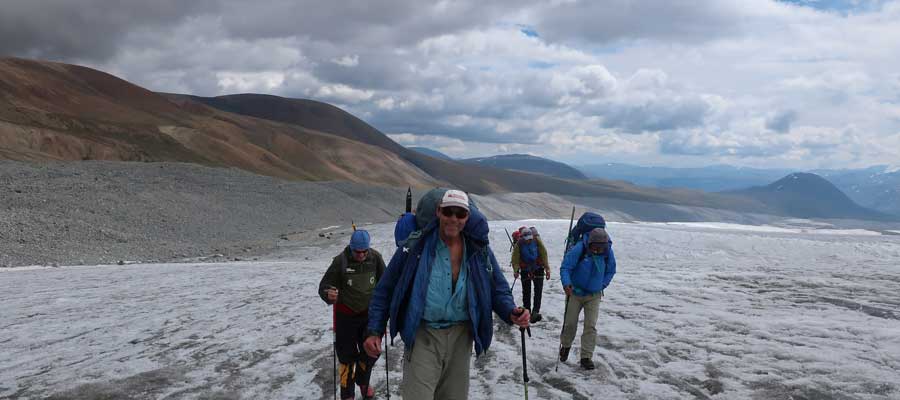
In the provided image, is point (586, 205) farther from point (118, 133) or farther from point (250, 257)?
point (250, 257)

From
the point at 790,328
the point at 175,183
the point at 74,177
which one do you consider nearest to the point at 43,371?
the point at 790,328

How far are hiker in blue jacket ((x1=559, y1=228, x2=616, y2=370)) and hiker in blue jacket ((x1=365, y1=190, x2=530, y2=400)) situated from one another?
11.3ft

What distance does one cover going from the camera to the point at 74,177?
133 feet

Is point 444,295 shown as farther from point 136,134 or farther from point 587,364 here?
point 136,134

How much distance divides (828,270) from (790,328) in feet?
40.9

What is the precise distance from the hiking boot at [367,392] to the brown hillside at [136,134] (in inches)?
2438

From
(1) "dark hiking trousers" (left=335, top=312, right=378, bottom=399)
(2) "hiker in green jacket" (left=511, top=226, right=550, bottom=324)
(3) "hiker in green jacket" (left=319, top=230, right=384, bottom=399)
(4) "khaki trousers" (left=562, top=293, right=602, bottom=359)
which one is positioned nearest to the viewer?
(3) "hiker in green jacket" (left=319, top=230, right=384, bottom=399)

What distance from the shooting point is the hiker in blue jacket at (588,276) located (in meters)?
8.09

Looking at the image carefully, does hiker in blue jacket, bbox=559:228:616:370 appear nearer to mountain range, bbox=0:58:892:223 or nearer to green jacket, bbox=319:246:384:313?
green jacket, bbox=319:246:384:313

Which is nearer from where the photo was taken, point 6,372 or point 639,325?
point 6,372

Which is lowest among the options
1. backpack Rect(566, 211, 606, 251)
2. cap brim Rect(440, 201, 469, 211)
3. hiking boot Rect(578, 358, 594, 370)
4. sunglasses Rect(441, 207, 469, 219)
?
hiking boot Rect(578, 358, 594, 370)

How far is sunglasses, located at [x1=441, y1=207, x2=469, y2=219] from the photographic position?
4.68m

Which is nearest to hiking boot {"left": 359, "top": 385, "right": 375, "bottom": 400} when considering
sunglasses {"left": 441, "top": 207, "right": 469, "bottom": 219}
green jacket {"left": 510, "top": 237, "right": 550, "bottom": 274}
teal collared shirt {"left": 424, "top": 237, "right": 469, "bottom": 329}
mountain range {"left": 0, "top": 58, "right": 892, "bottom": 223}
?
teal collared shirt {"left": 424, "top": 237, "right": 469, "bottom": 329}

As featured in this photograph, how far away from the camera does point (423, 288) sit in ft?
15.4
